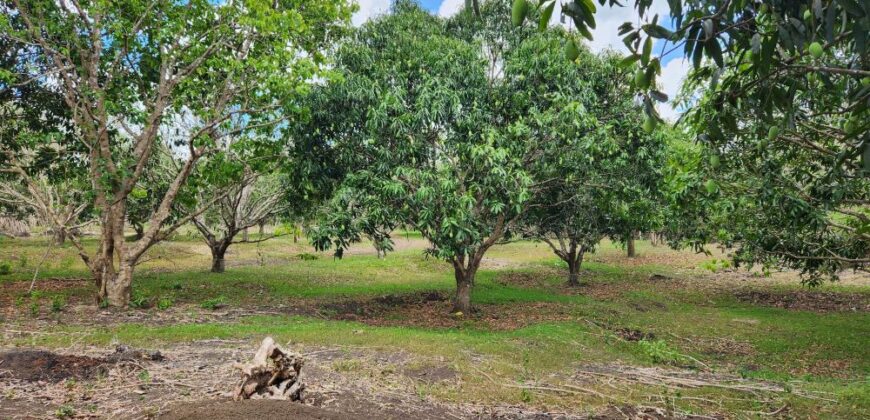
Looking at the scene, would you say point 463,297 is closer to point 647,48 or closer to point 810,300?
point 647,48

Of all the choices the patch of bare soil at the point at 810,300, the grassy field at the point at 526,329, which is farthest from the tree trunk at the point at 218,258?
the patch of bare soil at the point at 810,300

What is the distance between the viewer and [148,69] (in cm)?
1436

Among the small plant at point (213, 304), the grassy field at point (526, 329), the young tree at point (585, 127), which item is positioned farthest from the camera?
the small plant at point (213, 304)

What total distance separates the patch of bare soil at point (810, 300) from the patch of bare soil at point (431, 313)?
28.7ft

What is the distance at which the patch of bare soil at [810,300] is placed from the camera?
19.2 metres

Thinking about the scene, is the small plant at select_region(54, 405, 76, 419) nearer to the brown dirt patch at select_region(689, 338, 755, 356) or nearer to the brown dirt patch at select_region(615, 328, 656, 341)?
the brown dirt patch at select_region(615, 328, 656, 341)

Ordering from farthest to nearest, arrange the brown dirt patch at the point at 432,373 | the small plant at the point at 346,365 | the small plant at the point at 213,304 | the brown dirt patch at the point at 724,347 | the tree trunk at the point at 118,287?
the small plant at the point at 213,304, the tree trunk at the point at 118,287, the brown dirt patch at the point at 724,347, the small plant at the point at 346,365, the brown dirt patch at the point at 432,373

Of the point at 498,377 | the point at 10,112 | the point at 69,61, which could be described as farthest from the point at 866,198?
the point at 10,112

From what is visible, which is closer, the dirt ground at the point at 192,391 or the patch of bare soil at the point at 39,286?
the dirt ground at the point at 192,391

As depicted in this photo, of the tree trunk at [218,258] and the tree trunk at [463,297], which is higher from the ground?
the tree trunk at [218,258]

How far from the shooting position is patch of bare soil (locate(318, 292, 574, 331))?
14.2m

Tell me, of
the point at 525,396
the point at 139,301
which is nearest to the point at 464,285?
the point at 525,396

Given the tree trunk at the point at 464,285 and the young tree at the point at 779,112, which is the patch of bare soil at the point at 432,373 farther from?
the tree trunk at the point at 464,285

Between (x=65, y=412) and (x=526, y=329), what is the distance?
9492 mm
